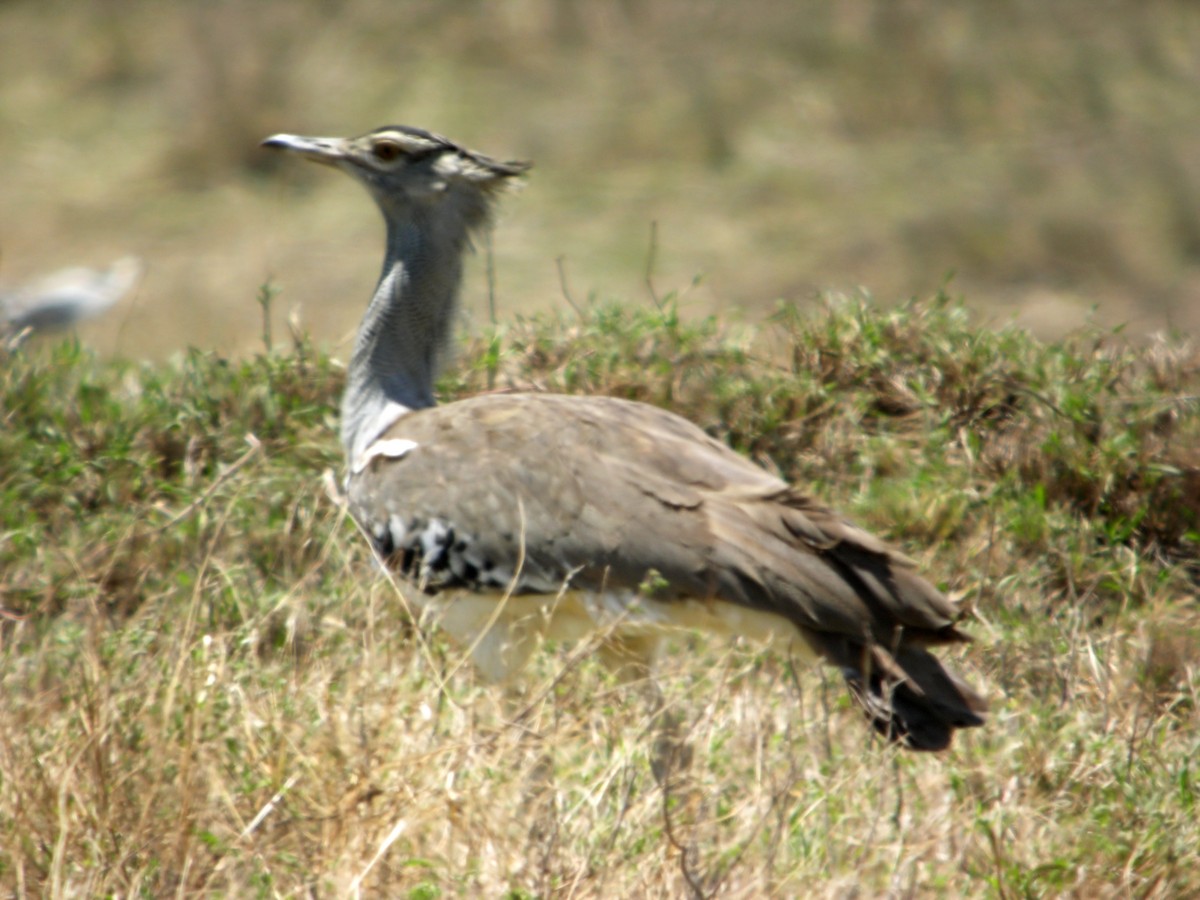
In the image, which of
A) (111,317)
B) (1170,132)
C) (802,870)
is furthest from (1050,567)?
(1170,132)

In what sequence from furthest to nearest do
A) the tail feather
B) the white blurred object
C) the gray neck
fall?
1. the white blurred object
2. the gray neck
3. the tail feather

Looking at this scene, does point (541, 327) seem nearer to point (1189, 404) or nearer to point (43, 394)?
point (43, 394)

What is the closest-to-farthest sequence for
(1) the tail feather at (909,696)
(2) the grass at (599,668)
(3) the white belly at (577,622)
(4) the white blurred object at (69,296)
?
(2) the grass at (599,668) < (1) the tail feather at (909,696) < (3) the white belly at (577,622) < (4) the white blurred object at (69,296)

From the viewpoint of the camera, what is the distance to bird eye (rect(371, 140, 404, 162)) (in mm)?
3617

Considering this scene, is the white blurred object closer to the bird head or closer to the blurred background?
the blurred background

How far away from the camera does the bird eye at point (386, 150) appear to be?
3.62 meters

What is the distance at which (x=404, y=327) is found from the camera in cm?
362

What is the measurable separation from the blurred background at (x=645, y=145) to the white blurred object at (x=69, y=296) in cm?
21

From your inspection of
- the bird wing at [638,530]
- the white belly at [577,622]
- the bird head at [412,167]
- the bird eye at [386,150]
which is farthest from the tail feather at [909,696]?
the bird eye at [386,150]

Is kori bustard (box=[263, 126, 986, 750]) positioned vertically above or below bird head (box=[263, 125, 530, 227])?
below

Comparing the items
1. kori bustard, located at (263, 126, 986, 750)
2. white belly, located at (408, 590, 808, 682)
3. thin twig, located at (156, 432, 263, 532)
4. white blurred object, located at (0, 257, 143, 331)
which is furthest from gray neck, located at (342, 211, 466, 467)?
white blurred object, located at (0, 257, 143, 331)

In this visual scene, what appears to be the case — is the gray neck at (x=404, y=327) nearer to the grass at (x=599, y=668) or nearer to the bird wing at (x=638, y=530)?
the bird wing at (x=638, y=530)

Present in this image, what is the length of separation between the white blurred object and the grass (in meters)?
1.83

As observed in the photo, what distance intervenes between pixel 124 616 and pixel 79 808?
47.7 inches
